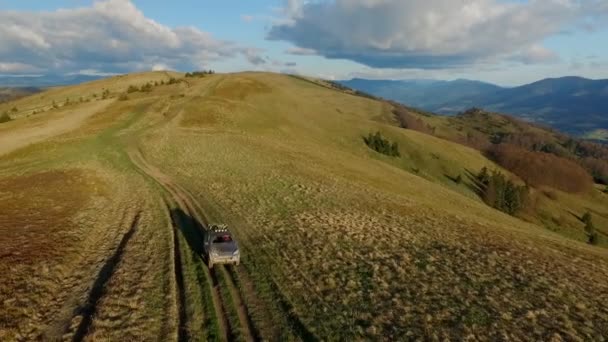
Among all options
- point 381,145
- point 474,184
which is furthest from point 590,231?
point 381,145

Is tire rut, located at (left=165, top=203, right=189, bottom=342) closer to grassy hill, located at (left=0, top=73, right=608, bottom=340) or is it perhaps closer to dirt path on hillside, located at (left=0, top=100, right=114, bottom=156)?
grassy hill, located at (left=0, top=73, right=608, bottom=340)

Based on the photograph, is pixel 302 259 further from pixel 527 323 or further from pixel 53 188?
pixel 53 188

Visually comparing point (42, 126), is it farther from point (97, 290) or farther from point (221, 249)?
point (221, 249)

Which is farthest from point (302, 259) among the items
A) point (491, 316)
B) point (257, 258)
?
point (491, 316)

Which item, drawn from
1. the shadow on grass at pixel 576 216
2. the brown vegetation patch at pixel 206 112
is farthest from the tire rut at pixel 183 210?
the shadow on grass at pixel 576 216

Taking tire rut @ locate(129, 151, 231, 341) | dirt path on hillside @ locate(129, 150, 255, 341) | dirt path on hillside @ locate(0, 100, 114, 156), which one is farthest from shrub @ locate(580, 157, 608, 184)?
dirt path on hillside @ locate(129, 150, 255, 341)

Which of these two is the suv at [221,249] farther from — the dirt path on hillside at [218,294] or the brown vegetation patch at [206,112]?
the brown vegetation patch at [206,112]
